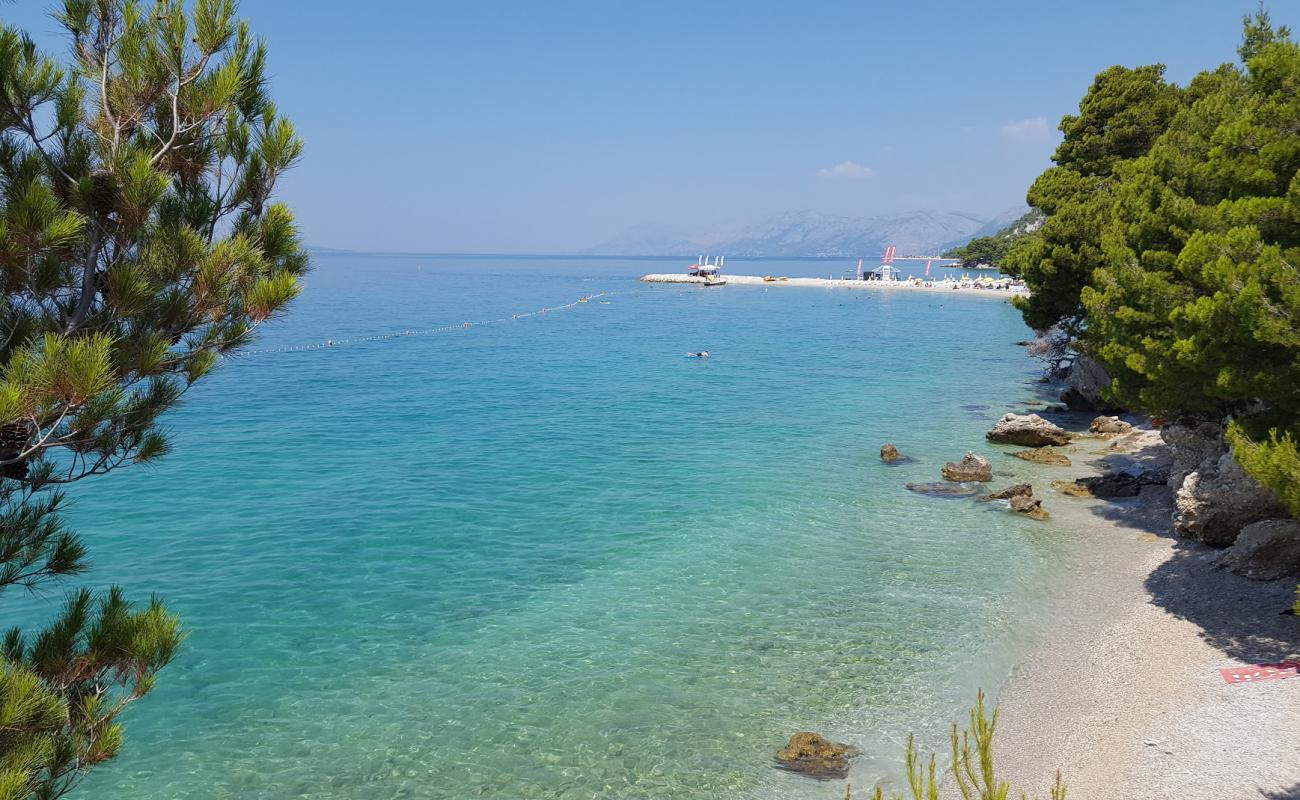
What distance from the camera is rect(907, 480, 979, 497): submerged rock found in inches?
969

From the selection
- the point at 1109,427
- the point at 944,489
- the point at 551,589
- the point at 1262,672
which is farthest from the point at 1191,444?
the point at 551,589

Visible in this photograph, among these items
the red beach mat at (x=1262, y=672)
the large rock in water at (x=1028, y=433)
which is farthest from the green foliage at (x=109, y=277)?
the large rock in water at (x=1028, y=433)

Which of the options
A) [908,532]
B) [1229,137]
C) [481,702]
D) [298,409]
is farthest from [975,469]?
[298,409]

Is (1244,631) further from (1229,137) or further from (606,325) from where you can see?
(606,325)

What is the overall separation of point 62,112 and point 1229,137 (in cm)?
1589

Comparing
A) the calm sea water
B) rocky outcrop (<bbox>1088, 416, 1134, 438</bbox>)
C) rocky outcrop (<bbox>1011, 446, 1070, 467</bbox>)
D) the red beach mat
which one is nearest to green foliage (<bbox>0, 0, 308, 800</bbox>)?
the calm sea water

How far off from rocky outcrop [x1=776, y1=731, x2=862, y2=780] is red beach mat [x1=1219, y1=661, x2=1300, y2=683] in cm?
615

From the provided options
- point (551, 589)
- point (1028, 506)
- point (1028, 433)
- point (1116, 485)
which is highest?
point (1028, 433)

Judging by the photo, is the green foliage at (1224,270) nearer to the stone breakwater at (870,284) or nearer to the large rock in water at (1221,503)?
the large rock in water at (1221,503)

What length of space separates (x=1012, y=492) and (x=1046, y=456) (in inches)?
222

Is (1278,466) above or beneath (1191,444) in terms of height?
above

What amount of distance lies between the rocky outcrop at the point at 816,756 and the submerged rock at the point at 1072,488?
15.8 meters

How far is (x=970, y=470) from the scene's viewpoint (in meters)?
26.2

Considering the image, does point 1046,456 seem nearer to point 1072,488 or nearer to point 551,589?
point 1072,488
